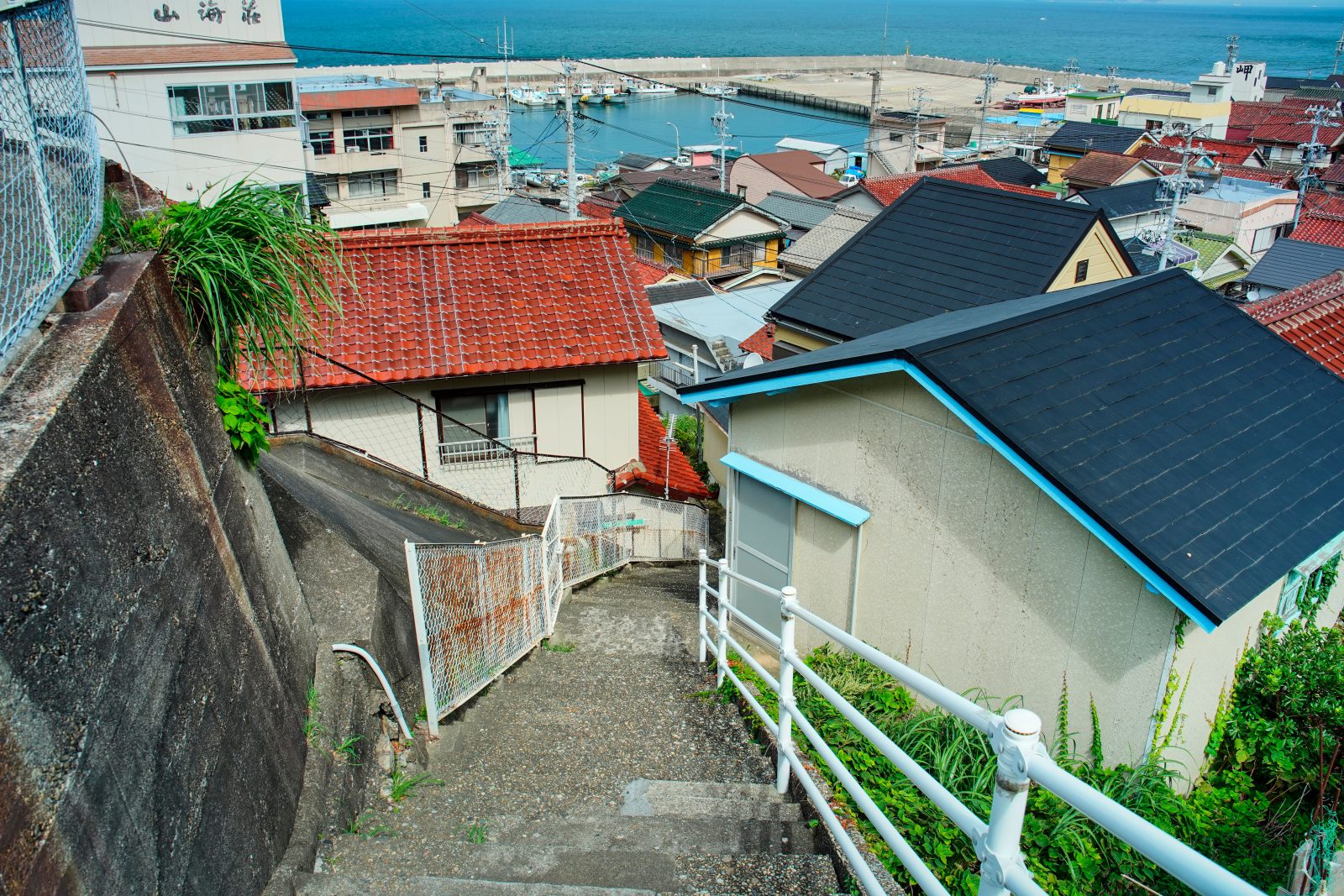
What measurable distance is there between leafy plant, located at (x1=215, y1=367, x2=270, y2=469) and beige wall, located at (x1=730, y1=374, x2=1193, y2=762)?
421cm

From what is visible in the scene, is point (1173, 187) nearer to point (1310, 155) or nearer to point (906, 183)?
point (906, 183)

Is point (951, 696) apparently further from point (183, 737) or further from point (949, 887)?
point (183, 737)

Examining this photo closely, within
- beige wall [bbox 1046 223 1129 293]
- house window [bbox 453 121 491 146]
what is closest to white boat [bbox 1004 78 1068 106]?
house window [bbox 453 121 491 146]

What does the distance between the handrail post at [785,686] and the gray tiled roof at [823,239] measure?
30.7 meters

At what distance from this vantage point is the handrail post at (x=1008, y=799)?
1854 mm

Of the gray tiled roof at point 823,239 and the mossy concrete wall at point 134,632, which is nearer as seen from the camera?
the mossy concrete wall at point 134,632

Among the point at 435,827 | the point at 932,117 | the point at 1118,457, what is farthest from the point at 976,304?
the point at 932,117

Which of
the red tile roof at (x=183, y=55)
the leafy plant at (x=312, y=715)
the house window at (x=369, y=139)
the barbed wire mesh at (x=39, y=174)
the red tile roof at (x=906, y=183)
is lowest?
the red tile roof at (x=906, y=183)

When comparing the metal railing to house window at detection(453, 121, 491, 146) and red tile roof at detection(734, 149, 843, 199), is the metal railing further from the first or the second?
house window at detection(453, 121, 491, 146)

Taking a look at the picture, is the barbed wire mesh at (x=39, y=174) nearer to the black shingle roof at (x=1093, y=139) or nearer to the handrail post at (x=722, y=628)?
the handrail post at (x=722, y=628)

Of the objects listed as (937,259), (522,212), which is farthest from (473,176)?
(937,259)

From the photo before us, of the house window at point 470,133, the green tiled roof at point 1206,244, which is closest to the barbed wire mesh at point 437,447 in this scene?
the green tiled roof at point 1206,244

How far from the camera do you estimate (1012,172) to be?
44594mm

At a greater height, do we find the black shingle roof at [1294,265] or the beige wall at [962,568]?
the beige wall at [962,568]
